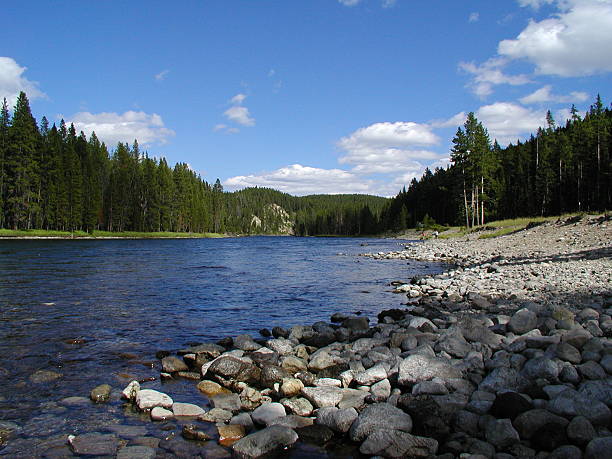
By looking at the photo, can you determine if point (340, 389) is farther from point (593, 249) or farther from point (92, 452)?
point (593, 249)

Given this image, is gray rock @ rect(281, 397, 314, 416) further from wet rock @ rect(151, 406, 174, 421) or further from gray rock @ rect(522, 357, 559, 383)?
gray rock @ rect(522, 357, 559, 383)

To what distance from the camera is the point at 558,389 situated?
6.25 metres

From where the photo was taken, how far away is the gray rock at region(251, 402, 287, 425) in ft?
21.5

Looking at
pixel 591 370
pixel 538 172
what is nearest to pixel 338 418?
pixel 591 370

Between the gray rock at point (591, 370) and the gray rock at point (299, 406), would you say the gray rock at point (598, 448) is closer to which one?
the gray rock at point (591, 370)

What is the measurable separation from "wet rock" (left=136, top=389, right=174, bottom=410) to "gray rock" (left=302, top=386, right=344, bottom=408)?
7.26 ft

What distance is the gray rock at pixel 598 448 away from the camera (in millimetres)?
4516

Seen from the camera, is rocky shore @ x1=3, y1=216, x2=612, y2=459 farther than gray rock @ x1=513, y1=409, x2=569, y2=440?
Yes

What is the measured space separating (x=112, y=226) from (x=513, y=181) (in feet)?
281

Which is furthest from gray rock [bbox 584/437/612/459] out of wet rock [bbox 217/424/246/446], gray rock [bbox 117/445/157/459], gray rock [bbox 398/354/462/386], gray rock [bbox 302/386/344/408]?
gray rock [bbox 117/445/157/459]

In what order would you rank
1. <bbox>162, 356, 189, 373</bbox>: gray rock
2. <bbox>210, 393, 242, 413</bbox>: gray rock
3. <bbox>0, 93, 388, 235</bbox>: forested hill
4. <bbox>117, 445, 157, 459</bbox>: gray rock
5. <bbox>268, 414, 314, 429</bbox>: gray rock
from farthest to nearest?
1. <bbox>0, 93, 388, 235</bbox>: forested hill
2. <bbox>162, 356, 189, 373</bbox>: gray rock
3. <bbox>210, 393, 242, 413</bbox>: gray rock
4. <bbox>268, 414, 314, 429</bbox>: gray rock
5. <bbox>117, 445, 157, 459</bbox>: gray rock

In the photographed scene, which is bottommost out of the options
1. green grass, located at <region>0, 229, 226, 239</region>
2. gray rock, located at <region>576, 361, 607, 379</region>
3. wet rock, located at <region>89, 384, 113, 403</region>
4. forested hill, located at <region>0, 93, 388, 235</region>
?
wet rock, located at <region>89, 384, 113, 403</region>

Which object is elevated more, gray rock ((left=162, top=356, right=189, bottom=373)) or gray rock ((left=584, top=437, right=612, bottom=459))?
gray rock ((left=584, top=437, right=612, bottom=459))

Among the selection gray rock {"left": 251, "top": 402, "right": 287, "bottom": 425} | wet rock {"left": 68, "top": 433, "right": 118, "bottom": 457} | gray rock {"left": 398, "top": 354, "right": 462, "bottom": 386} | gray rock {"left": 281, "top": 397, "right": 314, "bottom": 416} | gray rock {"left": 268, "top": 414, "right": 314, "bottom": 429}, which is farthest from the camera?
gray rock {"left": 398, "top": 354, "right": 462, "bottom": 386}
